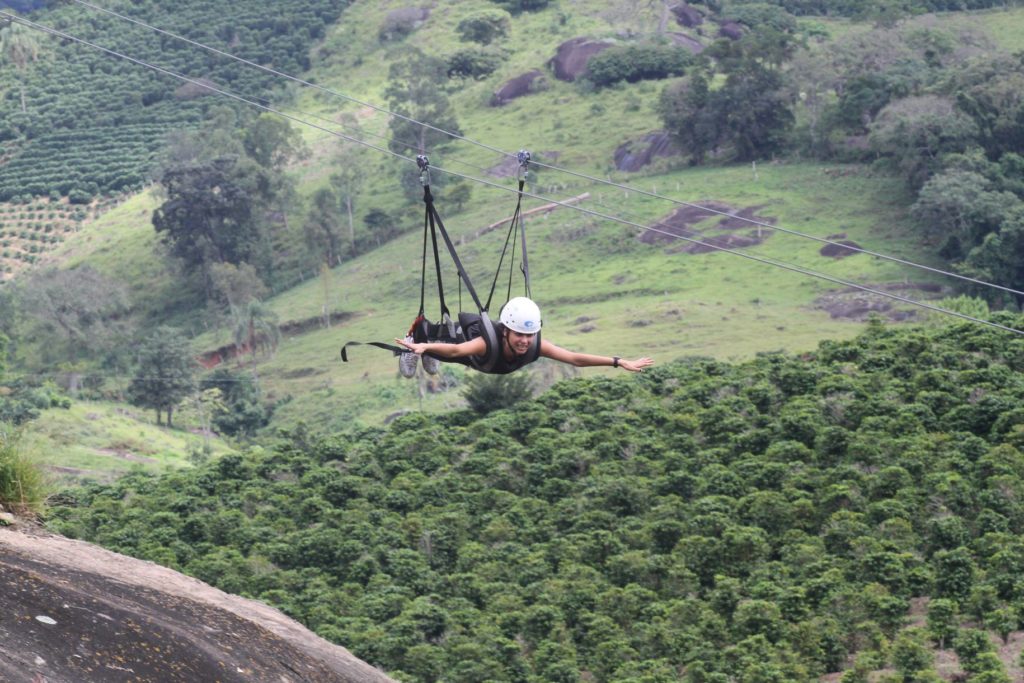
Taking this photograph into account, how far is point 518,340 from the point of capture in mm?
15703

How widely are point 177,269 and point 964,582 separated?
71997mm

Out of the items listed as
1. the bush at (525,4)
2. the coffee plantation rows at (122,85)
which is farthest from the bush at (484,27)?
the coffee plantation rows at (122,85)

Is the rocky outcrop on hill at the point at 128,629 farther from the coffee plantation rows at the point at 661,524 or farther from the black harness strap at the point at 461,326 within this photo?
the coffee plantation rows at the point at 661,524

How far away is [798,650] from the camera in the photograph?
82.7 ft

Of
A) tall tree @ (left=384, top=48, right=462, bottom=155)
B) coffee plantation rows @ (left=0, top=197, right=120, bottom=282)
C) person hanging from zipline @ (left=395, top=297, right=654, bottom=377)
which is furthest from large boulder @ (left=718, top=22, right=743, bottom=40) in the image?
person hanging from zipline @ (left=395, top=297, right=654, bottom=377)

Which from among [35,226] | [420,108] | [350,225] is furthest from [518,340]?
[35,226]

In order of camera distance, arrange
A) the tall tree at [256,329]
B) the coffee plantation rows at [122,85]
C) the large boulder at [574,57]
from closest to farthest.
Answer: the tall tree at [256,329]
the large boulder at [574,57]
the coffee plantation rows at [122,85]

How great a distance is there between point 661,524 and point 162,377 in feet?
142

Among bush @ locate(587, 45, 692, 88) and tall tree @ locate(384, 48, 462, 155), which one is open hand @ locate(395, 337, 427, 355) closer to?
tall tree @ locate(384, 48, 462, 155)

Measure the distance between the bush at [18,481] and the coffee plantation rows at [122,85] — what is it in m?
88.7

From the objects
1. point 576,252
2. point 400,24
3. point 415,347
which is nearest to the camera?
point 415,347

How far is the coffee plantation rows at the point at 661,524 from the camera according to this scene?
25688mm

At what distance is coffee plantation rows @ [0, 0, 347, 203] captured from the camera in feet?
365

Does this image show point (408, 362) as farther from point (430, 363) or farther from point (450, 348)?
point (450, 348)
